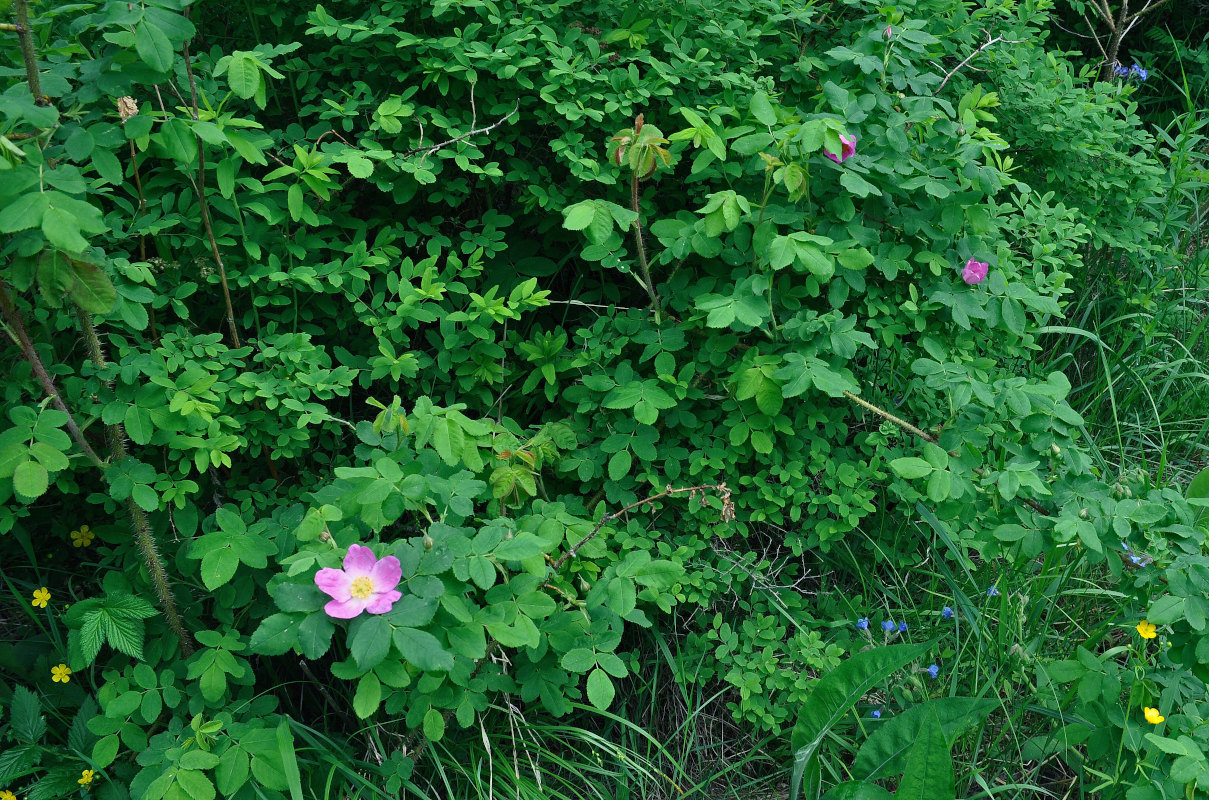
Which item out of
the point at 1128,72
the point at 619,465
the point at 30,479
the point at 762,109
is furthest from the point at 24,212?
the point at 1128,72

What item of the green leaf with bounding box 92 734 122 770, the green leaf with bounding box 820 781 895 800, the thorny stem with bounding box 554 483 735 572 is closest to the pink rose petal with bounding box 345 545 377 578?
the thorny stem with bounding box 554 483 735 572

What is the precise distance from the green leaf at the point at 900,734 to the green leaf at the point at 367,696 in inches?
38.6

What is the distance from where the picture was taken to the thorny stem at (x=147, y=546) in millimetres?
1776

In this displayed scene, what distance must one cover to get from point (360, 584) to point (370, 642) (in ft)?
0.41

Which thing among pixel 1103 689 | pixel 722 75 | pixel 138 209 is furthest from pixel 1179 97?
pixel 138 209

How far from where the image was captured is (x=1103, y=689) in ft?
6.02

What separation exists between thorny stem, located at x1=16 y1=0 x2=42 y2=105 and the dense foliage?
11 millimetres

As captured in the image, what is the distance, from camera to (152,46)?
4.86 feet

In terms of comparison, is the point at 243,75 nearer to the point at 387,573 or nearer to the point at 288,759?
the point at 387,573

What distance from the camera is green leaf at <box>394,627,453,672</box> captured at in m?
1.45

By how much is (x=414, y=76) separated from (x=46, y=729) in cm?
173

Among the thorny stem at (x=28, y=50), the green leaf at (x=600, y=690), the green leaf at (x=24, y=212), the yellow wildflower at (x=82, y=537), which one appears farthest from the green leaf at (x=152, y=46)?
the green leaf at (x=600, y=690)

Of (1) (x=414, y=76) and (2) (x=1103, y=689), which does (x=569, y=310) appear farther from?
(2) (x=1103, y=689)

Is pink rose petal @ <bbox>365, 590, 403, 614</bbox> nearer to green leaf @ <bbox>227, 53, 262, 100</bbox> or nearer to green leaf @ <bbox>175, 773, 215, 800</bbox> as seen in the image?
green leaf @ <bbox>175, 773, 215, 800</bbox>
